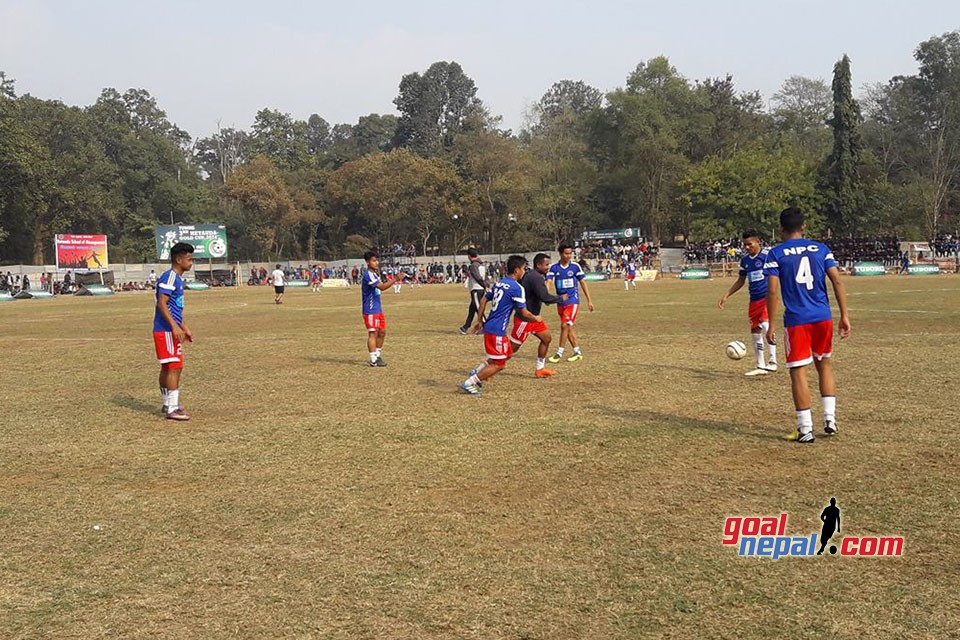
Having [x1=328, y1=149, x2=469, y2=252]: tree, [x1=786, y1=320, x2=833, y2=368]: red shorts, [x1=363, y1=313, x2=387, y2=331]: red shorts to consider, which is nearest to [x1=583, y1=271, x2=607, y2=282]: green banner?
[x1=328, y1=149, x2=469, y2=252]: tree

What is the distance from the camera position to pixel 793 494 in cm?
593

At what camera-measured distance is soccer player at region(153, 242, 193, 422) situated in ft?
31.9

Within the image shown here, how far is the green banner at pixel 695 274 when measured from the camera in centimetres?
5572

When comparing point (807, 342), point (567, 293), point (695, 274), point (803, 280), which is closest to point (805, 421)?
point (807, 342)

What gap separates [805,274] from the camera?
7.64m

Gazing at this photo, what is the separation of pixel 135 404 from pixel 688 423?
24.5 ft

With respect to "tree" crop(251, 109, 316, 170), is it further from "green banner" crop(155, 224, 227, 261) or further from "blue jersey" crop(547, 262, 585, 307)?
"blue jersey" crop(547, 262, 585, 307)

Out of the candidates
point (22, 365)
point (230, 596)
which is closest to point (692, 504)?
point (230, 596)

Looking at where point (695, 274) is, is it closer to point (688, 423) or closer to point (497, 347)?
point (497, 347)

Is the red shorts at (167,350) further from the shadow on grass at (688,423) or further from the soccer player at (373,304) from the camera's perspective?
the shadow on grass at (688,423)

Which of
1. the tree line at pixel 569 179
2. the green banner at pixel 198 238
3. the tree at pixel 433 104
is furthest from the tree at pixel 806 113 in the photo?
the green banner at pixel 198 238

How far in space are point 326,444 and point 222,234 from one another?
218 ft

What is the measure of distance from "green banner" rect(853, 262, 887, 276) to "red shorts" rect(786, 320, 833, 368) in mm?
48967

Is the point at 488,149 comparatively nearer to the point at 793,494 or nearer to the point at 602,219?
the point at 602,219
